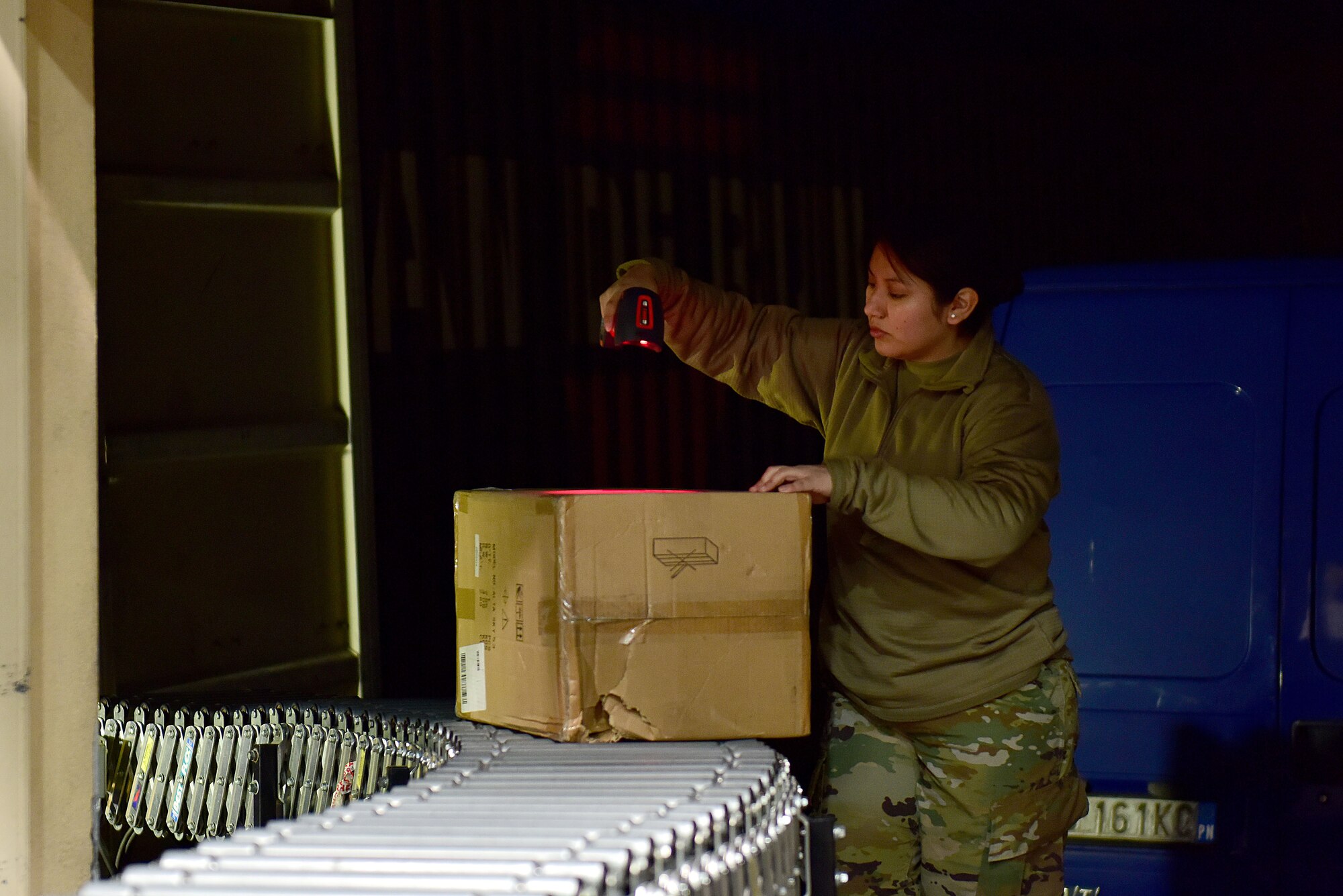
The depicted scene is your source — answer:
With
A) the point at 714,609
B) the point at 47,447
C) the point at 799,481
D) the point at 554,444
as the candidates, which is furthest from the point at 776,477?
the point at 554,444

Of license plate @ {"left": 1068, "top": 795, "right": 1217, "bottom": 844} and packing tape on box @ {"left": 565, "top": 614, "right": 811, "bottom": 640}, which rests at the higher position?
packing tape on box @ {"left": 565, "top": 614, "right": 811, "bottom": 640}

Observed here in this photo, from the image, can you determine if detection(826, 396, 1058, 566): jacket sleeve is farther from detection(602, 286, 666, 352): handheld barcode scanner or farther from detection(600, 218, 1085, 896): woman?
detection(602, 286, 666, 352): handheld barcode scanner

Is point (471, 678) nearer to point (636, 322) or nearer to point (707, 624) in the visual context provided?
point (707, 624)

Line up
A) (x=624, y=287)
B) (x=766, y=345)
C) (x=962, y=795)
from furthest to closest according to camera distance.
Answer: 1. (x=766, y=345)
2. (x=624, y=287)
3. (x=962, y=795)

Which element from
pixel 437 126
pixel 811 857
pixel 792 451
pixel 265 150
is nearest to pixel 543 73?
pixel 437 126

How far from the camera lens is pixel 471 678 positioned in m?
2.37

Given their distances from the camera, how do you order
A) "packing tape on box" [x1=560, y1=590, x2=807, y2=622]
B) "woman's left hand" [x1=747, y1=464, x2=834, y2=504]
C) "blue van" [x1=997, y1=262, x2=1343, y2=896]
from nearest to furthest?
1. "packing tape on box" [x1=560, y1=590, x2=807, y2=622]
2. "woman's left hand" [x1=747, y1=464, x2=834, y2=504]
3. "blue van" [x1=997, y1=262, x2=1343, y2=896]

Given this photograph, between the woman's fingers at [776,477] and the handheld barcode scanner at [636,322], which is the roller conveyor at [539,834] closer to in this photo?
the woman's fingers at [776,477]

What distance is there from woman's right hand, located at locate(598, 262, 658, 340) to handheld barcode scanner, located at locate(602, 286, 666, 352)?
0.04 feet

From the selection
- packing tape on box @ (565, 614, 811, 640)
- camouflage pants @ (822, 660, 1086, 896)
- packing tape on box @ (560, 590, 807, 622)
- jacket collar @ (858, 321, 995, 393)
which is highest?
jacket collar @ (858, 321, 995, 393)

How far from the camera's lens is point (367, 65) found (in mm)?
4418

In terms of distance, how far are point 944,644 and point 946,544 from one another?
1.24 feet

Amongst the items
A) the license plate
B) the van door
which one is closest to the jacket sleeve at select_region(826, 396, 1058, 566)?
the van door

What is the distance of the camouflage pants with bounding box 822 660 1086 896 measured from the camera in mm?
2686
